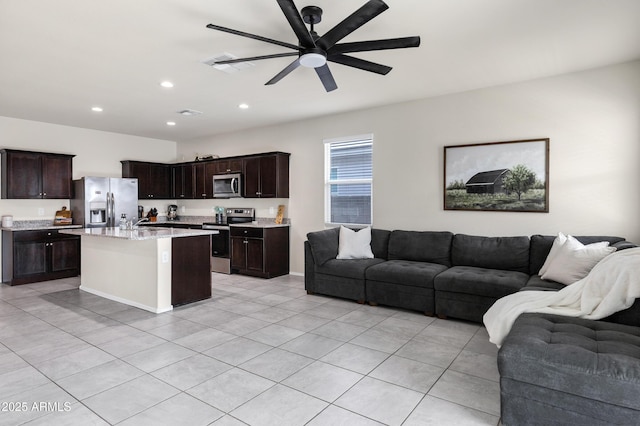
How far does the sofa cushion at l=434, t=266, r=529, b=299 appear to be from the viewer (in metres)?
3.54

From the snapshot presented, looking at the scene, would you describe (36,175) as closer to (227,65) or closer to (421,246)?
(227,65)

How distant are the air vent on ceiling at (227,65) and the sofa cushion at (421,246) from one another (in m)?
2.79

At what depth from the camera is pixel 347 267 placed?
15.2ft

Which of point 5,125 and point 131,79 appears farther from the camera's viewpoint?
point 5,125

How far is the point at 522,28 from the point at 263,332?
3.48 metres

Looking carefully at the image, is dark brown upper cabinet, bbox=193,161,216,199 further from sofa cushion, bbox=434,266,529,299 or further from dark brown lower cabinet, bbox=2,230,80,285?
sofa cushion, bbox=434,266,529,299

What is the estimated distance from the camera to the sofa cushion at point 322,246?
487 cm

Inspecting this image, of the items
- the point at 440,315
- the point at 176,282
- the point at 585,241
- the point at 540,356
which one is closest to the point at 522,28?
the point at 585,241

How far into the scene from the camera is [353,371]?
2717 mm

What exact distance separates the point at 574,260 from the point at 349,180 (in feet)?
10.5

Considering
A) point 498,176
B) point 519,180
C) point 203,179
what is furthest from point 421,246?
point 203,179

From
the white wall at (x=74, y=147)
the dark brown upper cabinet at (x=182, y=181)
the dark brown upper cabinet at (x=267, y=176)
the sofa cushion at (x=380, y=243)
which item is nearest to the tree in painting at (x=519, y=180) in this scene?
the sofa cushion at (x=380, y=243)

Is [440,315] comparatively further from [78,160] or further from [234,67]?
[78,160]

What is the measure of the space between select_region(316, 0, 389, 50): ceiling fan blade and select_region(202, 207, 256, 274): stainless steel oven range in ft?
14.7
